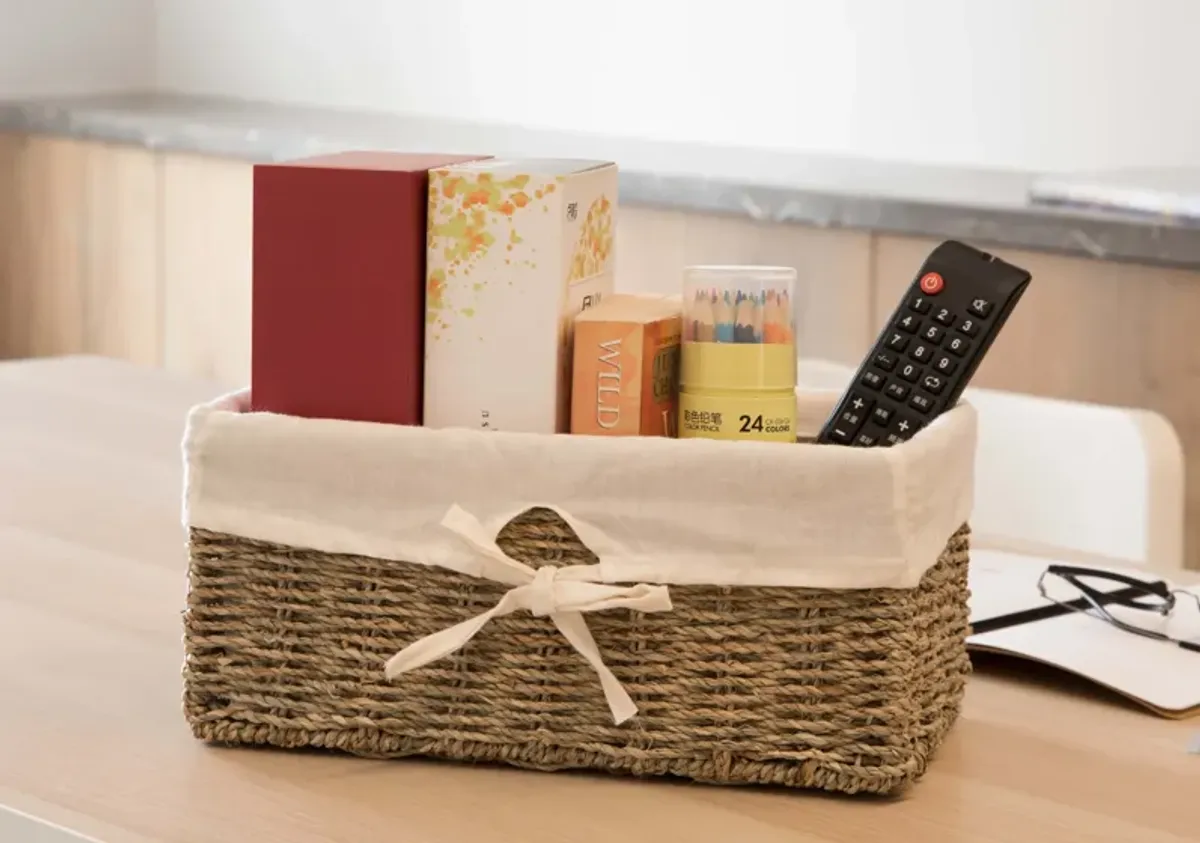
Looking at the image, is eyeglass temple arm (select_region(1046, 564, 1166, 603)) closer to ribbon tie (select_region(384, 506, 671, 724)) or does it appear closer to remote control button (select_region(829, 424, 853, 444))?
remote control button (select_region(829, 424, 853, 444))

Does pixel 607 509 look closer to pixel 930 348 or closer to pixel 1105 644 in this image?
pixel 930 348

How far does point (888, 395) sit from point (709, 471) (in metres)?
0.13

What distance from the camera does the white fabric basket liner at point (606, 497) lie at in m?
0.74

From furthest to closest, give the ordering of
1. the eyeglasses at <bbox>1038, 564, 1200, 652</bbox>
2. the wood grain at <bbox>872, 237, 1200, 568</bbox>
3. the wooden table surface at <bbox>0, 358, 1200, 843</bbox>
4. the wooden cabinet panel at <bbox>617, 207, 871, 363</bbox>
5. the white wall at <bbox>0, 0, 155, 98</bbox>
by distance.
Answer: the white wall at <bbox>0, 0, 155, 98</bbox>, the wooden cabinet panel at <bbox>617, 207, 871, 363</bbox>, the wood grain at <bbox>872, 237, 1200, 568</bbox>, the eyeglasses at <bbox>1038, 564, 1200, 652</bbox>, the wooden table surface at <bbox>0, 358, 1200, 843</bbox>

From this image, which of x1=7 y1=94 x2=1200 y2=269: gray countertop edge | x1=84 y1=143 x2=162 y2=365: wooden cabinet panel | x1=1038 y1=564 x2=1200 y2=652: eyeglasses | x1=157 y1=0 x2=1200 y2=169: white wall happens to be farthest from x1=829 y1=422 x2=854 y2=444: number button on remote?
x1=84 y1=143 x2=162 y2=365: wooden cabinet panel

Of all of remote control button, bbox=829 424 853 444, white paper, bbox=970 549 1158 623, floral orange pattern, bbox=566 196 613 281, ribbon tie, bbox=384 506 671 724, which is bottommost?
white paper, bbox=970 549 1158 623

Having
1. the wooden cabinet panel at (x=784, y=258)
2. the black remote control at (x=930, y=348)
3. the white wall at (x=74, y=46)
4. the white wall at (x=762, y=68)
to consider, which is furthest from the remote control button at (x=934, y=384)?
the white wall at (x=74, y=46)

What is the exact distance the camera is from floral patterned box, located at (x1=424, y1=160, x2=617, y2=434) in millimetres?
787

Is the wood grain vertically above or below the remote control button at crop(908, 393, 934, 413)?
below

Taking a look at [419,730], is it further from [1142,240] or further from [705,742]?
[1142,240]

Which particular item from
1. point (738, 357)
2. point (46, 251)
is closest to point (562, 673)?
point (738, 357)

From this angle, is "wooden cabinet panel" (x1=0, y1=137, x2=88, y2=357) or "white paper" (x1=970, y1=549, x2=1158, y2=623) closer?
"white paper" (x1=970, y1=549, x2=1158, y2=623)

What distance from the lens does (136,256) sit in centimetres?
283

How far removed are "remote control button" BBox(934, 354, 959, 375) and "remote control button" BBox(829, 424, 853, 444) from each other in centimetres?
5
